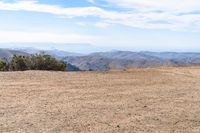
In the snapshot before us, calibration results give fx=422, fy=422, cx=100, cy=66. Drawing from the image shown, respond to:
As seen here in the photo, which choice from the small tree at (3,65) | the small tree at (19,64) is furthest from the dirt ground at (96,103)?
the small tree at (3,65)

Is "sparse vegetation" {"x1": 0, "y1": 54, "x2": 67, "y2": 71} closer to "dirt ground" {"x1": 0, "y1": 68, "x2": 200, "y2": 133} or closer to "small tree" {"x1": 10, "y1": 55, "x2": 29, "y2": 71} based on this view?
"small tree" {"x1": 10, "y1": 55, "x2": 29, "y2": 71}

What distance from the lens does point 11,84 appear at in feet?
56.8

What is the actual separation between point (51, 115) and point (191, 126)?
3831 millimetres

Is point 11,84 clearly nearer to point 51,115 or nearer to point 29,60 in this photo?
point 51,115

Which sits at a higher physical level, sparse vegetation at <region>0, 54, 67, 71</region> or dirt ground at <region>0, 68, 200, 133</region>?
sparse vegetation at <region>0, 54, 67, 71</region>

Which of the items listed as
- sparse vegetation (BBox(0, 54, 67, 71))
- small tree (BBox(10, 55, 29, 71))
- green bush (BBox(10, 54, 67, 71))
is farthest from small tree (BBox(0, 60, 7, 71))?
green bush (BBox(10, 54, 67, 71))

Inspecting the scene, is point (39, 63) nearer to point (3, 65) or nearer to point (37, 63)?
point (37, 63)

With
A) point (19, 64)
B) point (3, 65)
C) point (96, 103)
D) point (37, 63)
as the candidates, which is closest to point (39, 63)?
point (37, 63)

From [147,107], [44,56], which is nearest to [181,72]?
[44,56]

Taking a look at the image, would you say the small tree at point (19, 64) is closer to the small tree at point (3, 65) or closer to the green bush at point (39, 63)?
the green bush at point (39, 63)

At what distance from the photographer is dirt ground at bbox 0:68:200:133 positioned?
35.4 feet

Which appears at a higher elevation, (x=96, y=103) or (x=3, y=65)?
(x=3, y=65)

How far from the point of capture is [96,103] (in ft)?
45.7

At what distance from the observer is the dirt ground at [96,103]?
10.8m
